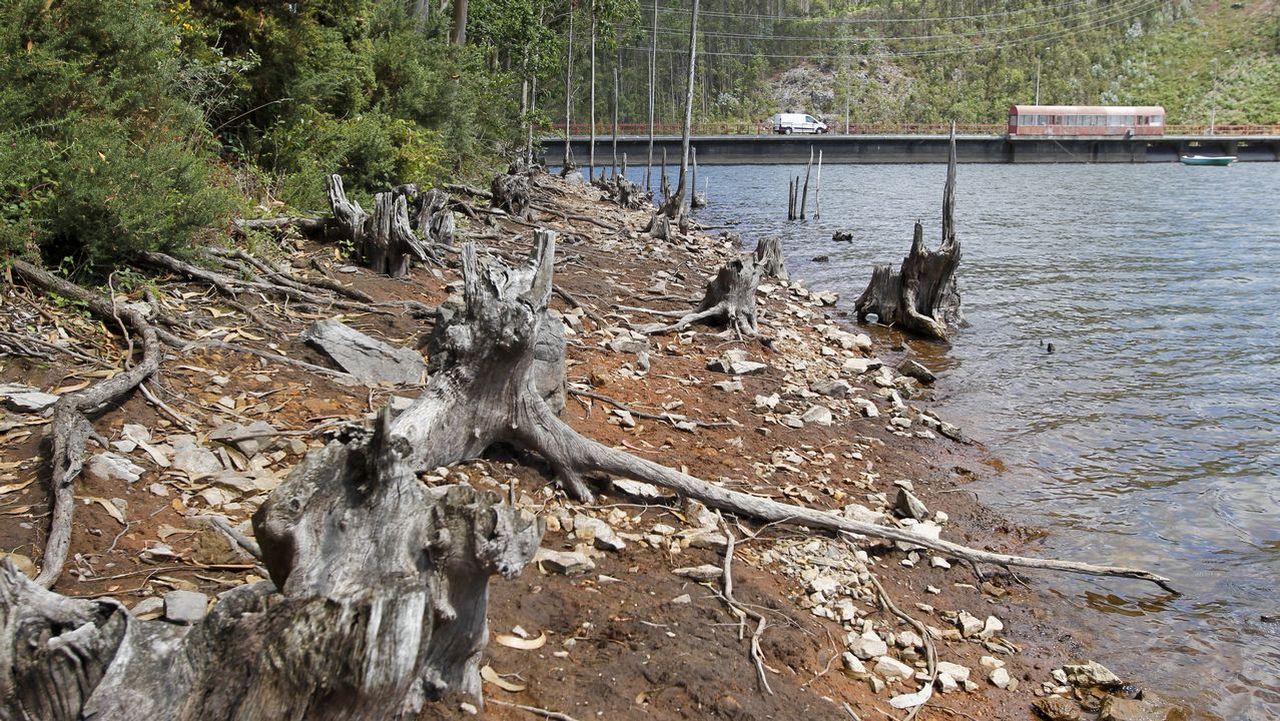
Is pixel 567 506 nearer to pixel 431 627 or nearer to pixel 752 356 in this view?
pixel 431 627

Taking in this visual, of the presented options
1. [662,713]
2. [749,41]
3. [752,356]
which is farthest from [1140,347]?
[749,41]

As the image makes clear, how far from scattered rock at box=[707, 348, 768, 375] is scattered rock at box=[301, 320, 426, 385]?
362 cm

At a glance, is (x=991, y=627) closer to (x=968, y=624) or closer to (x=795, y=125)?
(x=968, y=624)

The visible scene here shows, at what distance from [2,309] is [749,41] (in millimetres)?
117161

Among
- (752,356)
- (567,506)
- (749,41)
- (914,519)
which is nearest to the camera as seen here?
(567,506)

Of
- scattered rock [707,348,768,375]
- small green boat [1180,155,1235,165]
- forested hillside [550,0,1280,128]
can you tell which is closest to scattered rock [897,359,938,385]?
scattered rock [707,348,768,375]

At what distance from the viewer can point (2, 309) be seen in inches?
233

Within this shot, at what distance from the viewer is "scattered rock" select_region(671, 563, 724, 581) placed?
511cm

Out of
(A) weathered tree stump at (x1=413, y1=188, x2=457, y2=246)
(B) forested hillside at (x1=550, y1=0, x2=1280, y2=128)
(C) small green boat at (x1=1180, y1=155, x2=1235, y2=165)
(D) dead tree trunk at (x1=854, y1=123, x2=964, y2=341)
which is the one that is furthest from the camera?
(B) forested hillside at (x1=550, y1=0, x2=1280, y2=128)

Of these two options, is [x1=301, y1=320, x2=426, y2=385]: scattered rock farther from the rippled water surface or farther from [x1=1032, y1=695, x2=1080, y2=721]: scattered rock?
the rippled water surface

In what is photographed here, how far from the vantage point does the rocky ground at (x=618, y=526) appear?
4.10 m

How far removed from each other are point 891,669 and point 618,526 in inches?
64.7

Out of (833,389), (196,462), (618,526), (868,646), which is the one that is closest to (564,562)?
(618,526)

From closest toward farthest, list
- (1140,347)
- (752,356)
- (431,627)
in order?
(431,627) < (752,356) < (1140,347)
